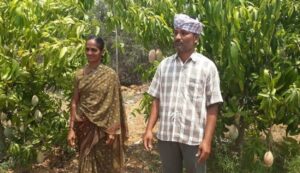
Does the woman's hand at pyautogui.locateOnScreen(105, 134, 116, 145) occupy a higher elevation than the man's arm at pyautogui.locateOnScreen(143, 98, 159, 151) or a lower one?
lower

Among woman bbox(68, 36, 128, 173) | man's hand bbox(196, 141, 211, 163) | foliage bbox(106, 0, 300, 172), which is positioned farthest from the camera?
foliage bbox(106, 0, 300, 172)

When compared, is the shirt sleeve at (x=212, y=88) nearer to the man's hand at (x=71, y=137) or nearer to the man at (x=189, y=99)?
the man at (x=189, y=99)

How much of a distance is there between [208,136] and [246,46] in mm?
1249

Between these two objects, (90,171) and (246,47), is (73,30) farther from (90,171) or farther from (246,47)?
(246,47)

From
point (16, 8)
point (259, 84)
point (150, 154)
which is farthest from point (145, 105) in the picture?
point (16, 8)

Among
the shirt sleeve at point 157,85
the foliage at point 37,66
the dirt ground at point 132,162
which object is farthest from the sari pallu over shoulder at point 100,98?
the dirt ground at point 132,162

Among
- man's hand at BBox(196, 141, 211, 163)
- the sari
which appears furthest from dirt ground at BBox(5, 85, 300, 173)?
man's hand at BBox(196, 141, 211, 163)

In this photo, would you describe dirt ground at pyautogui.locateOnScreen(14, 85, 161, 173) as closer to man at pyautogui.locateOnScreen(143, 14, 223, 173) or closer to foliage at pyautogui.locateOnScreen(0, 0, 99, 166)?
foliage at pyautogui.locateOnScreen(0, 0, 99, 166)

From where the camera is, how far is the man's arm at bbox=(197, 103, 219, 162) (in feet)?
8.02

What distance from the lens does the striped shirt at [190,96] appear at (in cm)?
249

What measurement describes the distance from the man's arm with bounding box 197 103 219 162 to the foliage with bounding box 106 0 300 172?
858 millimetres

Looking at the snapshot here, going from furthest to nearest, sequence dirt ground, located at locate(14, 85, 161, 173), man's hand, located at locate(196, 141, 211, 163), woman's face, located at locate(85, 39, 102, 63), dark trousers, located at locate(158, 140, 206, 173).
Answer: dirt ground, located at locate(14, 85, 161, 173)
woman's face, located at locate(85, 39, 102, 63)
dark trousers, located at locate(158, 140, 206, 173)
man's hand, located at locate(196, 141, 211, 163)

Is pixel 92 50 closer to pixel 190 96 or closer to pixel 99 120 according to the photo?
pixel 99 120

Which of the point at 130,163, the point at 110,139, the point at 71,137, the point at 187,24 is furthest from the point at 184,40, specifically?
the point at 130,163
